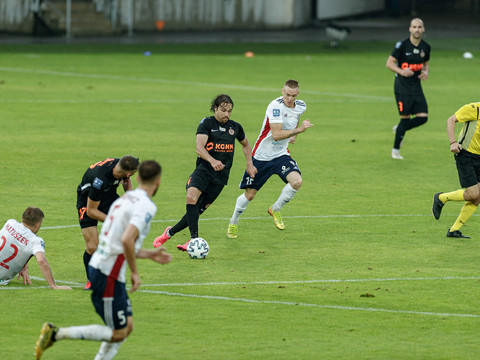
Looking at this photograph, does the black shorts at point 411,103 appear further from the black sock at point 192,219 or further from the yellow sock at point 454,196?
the black sock at point 192,219

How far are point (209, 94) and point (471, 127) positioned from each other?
17.1m

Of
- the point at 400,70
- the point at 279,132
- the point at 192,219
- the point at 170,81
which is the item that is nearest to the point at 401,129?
the point at 400,70

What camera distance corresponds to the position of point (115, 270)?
315 inches

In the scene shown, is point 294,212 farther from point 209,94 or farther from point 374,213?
point 209,94

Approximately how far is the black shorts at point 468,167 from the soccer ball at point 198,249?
13.1 feet

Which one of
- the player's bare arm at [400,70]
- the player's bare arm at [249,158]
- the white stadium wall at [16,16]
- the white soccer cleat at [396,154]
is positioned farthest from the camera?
the white stadium wall at [16,16]

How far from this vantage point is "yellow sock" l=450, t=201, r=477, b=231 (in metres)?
13.8

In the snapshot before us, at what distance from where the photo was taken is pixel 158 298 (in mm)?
10711

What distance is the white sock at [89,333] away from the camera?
7.92 m

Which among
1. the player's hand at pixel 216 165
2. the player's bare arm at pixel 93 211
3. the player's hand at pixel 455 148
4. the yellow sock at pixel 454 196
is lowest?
the yellow sock at pixel 454 196

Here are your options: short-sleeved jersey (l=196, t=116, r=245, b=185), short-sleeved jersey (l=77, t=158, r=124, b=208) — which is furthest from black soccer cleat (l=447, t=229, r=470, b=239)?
short-sleeved jersey (l=77, t=158, r=124, b=208)

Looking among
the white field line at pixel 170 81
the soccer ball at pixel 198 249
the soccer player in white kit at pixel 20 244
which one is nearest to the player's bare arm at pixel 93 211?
the soccer player in white kit at pixel 20 244

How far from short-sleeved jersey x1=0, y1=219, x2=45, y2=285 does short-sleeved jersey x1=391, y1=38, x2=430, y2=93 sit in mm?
11537

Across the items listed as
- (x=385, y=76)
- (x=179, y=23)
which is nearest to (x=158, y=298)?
(x=385, y=76)
